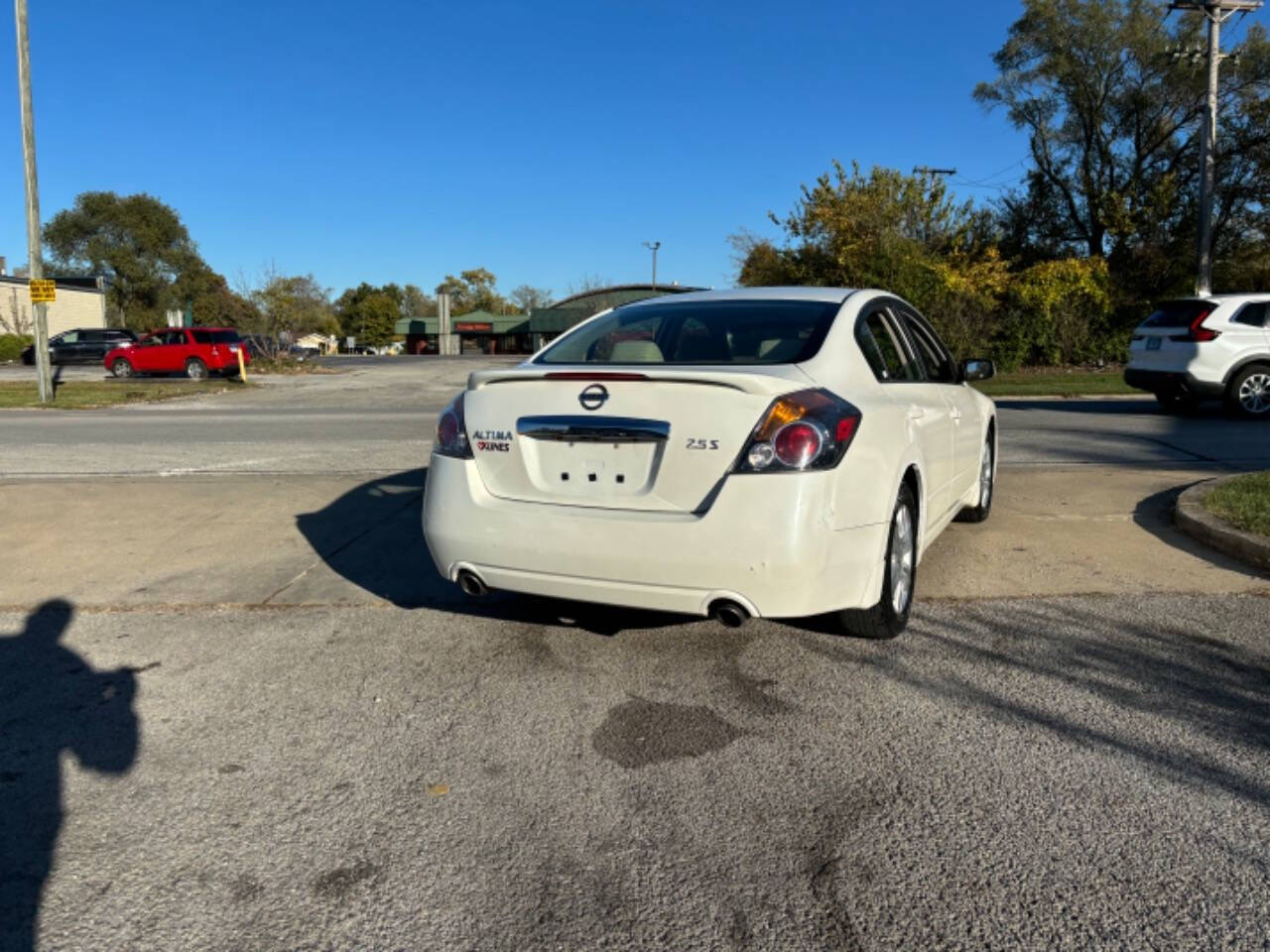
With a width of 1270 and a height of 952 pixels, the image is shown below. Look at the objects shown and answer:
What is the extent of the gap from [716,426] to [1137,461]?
24.9 feet

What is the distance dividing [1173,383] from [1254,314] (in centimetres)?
132

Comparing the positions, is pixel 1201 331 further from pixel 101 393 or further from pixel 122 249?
pixel 122 249

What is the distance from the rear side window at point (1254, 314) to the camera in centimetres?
1308

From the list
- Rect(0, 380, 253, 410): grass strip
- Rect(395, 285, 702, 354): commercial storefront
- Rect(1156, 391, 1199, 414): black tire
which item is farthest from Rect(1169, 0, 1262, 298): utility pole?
Rect(395, 285, 702, 354): commercial storefront

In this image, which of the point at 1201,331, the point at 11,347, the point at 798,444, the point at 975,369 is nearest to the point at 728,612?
the point at 798,444

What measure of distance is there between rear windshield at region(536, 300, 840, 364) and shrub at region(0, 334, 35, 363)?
53234 mm

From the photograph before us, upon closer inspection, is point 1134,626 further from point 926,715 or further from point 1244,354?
point 1244,354

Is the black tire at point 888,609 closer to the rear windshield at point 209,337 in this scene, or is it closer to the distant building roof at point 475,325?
the rear windshield at point 209,337

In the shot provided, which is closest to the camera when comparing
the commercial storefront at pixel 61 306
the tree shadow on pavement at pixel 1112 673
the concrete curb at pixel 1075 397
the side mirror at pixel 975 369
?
the tree shadow on pavement at pixel 1112 673

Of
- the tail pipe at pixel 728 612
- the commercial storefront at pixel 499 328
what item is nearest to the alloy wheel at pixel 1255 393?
the tail pipe at pixel 728 612

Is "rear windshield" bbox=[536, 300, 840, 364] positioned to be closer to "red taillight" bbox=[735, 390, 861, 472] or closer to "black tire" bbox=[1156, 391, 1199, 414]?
→ "red taillight" bbox=[735, 390, 861, 472]

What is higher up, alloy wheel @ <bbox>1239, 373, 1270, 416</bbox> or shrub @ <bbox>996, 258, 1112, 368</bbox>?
shrub @ <bbox>996, 258, 1112, 368</bbox>

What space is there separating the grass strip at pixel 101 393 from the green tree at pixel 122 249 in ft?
196

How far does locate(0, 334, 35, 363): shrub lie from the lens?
158ft
